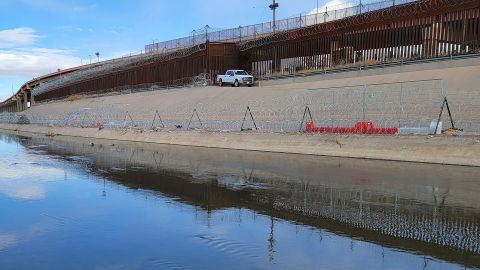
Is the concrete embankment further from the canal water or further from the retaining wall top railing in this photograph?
the retaining wall top railing

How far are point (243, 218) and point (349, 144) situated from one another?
13502 millimetres

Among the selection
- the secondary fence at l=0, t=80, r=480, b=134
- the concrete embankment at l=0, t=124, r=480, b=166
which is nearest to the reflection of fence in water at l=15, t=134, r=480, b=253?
the concrete embankment at l=0, t=124, r=480, b=166

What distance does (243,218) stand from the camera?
10.6 metres

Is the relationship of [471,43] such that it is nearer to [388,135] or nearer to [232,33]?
[388,135]

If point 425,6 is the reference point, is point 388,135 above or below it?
below

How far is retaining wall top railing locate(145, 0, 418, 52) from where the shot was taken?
1954 inches

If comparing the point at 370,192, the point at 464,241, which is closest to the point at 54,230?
the point at 464,241

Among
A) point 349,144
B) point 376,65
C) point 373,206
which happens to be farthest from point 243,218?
point 376,65

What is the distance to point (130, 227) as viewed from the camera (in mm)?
9758

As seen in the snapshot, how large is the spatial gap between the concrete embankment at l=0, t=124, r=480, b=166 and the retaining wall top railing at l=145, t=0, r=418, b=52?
929 inches

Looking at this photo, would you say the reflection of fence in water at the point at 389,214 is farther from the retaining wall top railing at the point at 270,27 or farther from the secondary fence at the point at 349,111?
the retaining wall top railing at the point at 270,27

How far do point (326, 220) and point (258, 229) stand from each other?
1621mm

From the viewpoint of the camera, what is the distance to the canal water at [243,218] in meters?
7.67

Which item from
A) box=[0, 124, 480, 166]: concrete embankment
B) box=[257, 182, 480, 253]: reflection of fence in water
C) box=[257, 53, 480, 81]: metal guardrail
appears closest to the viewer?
box=[257, 182, 480, 253]: reflection of fence in water
